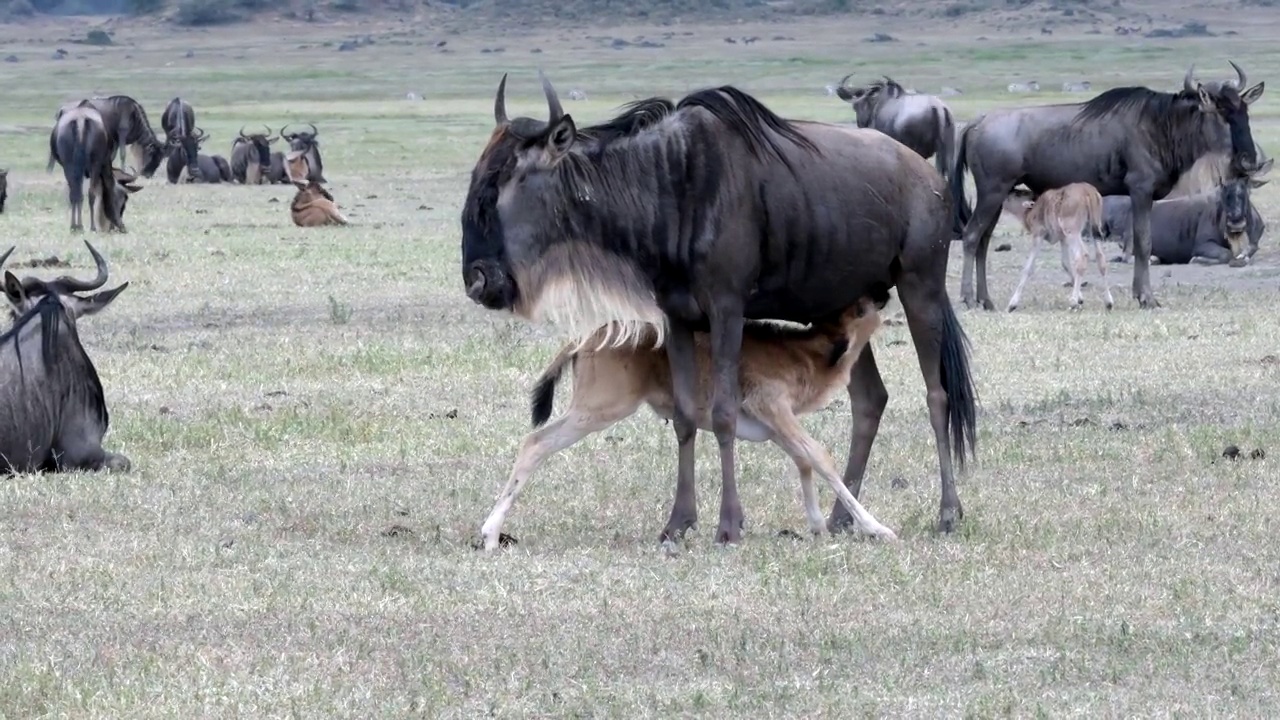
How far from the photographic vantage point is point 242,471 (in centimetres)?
899

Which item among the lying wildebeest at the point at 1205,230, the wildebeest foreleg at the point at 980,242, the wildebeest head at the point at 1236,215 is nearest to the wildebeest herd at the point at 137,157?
the lying wildebeest at the point at 1205,230

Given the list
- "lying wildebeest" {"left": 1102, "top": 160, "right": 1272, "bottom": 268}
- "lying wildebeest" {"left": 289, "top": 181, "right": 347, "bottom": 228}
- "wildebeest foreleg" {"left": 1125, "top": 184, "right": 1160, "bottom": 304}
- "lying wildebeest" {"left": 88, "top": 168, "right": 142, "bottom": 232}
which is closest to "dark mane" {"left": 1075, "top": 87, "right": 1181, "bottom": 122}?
"wildebeest foreleg" {"left": 1125, "top": 184, "right": 1160, "bottom": 304}

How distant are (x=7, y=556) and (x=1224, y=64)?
62950 mm

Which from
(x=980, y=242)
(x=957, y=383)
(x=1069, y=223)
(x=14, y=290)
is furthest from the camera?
(x=980, y=242)

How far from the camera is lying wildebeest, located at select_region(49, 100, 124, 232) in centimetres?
2262

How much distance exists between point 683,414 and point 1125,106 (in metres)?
9.39

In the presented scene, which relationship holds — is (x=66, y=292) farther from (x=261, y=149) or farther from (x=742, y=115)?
(x=261, y=149)

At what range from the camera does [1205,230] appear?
19.3 metres

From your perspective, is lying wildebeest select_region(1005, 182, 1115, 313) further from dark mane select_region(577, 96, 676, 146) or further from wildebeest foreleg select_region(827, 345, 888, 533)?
dark mane select_region(577, 96, 676, 146)

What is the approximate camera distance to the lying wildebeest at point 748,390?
24.5 ft

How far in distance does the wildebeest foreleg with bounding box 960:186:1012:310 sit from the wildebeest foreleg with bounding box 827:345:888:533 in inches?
293

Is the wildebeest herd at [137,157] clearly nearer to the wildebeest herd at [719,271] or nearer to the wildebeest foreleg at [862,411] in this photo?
the wildebeest foreleg at [862,411]

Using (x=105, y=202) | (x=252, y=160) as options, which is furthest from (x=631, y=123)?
(x=252, y=160)

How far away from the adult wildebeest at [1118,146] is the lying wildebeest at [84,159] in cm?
1024
